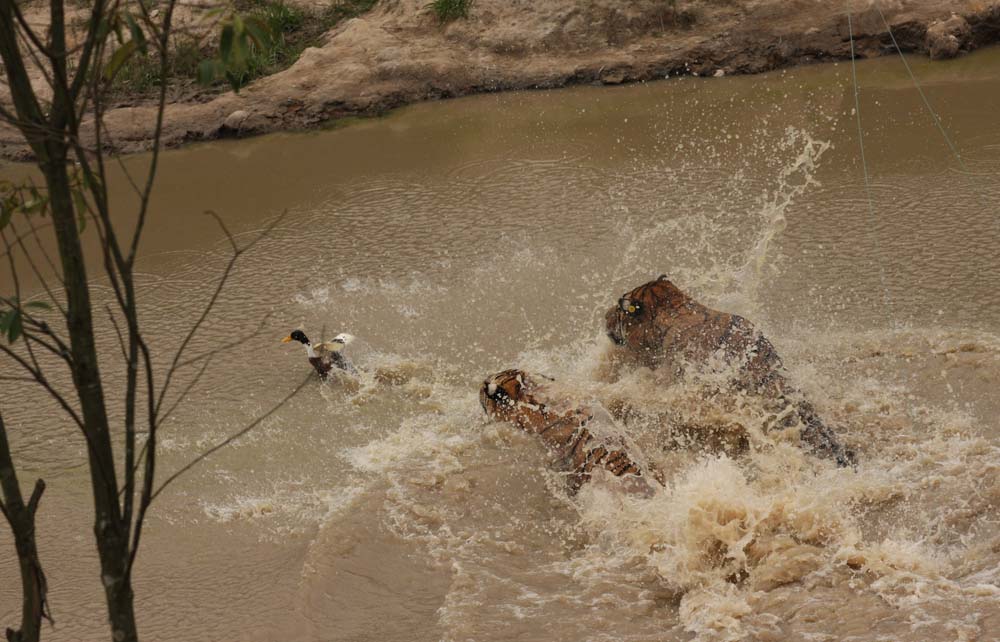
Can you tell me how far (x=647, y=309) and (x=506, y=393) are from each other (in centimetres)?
95

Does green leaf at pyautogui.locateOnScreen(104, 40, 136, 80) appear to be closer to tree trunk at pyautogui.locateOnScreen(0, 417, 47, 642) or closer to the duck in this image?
tree trunk at pyautogui.locateOnScreen(0, 417, 47, 642)

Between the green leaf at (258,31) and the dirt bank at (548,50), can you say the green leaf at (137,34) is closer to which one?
the green leaf at (258,31)

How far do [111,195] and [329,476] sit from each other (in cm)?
641

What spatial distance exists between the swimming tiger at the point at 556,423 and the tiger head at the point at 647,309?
2.00ft

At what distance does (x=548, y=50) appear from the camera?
1271 centimetres

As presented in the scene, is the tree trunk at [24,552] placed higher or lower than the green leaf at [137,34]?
lower

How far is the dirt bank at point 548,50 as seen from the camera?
1203 cm

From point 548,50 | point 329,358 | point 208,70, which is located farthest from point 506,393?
point 548,50

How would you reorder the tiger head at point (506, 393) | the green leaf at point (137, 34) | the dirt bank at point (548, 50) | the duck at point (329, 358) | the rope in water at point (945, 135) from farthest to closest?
the dirt bank at point (548, 50) < the rope in water at point (945, 135) < the duck at point (329, 358) < the tiger head at point (506, 393) < the green leaf at point (137, 34)

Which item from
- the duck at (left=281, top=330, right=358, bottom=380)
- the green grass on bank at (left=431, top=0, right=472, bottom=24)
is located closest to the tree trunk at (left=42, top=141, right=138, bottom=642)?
the duck at (left=281, top=330, right=358, bottom=380)

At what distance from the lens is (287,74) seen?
499 inches

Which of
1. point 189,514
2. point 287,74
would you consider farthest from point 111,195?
point 189,514

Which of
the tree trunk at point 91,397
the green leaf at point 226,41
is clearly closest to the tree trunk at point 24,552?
the tree trunk at point 91,397

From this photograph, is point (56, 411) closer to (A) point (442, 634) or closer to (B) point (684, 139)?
(A) point (442, 634)
